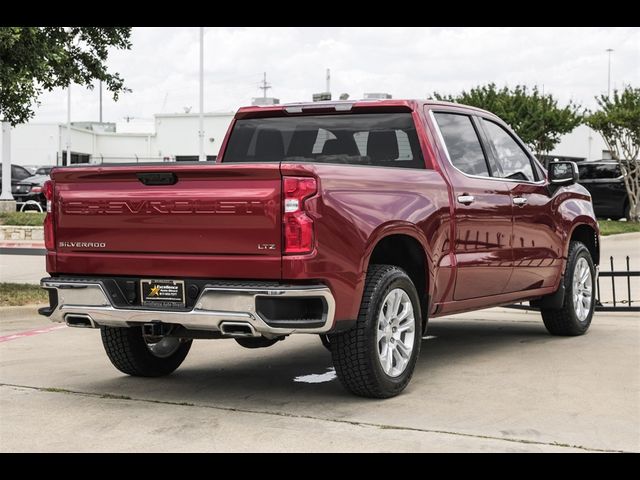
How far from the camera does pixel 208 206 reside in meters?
6.23

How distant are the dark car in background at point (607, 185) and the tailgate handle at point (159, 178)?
909 inches

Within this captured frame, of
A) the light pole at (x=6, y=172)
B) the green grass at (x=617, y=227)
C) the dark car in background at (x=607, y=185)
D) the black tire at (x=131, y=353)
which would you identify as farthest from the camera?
the dark car in background at (x=607, y=185)

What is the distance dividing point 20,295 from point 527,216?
22.0ft

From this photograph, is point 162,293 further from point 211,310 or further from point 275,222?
point 275,222

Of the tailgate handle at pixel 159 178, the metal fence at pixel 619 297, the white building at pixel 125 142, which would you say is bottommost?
the metal fence at pixel 619 297

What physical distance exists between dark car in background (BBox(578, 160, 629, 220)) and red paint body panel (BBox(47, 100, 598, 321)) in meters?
21.1

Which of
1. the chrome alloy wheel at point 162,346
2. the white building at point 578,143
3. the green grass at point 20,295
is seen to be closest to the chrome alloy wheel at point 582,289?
the chrome alloy wheel at point 162,346

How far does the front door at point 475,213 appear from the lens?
7.74m

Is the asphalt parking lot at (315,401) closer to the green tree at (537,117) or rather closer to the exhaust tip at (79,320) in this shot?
the exhaust tip at (79,320)

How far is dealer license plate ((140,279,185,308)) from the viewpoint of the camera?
6.40 meters

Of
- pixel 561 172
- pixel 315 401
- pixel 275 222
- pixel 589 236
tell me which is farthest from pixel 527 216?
pixel 275 222

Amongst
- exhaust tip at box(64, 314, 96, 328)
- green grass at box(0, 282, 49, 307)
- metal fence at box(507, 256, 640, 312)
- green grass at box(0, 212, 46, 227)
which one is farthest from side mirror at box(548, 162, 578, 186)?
green grass at box(0, 212, 46, 227)

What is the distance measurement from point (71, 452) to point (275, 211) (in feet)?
5.71
